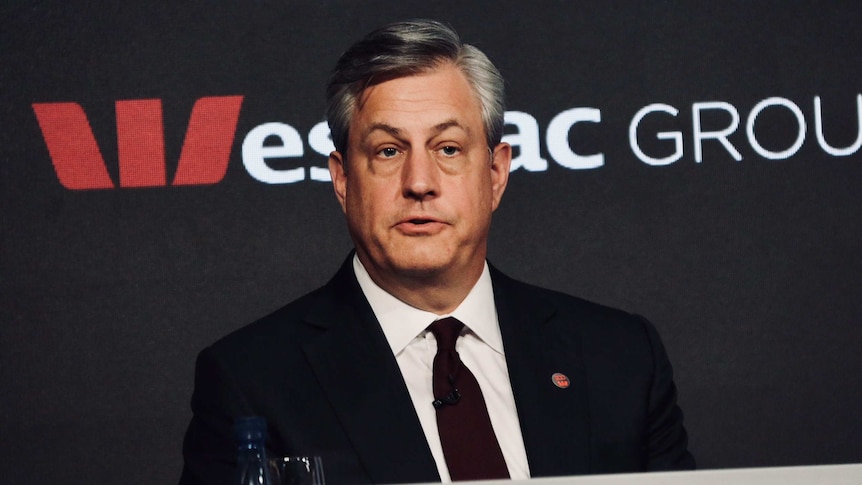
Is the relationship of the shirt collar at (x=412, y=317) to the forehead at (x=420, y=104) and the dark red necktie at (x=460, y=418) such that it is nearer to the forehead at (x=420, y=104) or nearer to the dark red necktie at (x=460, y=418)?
the dark red necktie at (x=460, y=418)

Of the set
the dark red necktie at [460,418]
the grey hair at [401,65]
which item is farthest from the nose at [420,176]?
the dark red necktie at [460,418]

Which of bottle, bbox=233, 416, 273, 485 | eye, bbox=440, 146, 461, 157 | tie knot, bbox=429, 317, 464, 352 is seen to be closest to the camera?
bottle, bbox=233, 416, 273, 485

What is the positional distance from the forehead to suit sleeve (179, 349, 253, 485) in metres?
0.63

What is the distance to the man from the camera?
243cm

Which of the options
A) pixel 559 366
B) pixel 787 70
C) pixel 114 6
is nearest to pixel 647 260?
pixel 787 70

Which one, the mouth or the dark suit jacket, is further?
the mouth

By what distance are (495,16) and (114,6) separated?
1.15 meters

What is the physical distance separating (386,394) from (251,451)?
987 mm

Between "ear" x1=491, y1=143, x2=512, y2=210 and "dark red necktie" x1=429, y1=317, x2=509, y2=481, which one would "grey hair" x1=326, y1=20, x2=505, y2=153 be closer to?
"ear" x1=491, y1=143, x2=512, y2=210

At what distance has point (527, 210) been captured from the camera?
3.49m

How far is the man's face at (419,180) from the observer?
8.46 ft

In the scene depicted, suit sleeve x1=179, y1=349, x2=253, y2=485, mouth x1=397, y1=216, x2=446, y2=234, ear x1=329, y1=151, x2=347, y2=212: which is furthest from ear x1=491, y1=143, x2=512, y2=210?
suit sleeve x1=179, y1=349, x2=253, y2=485

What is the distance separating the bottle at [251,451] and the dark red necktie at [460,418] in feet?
2.95

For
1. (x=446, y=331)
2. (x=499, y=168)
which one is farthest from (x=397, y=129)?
(x=446, y=331)
